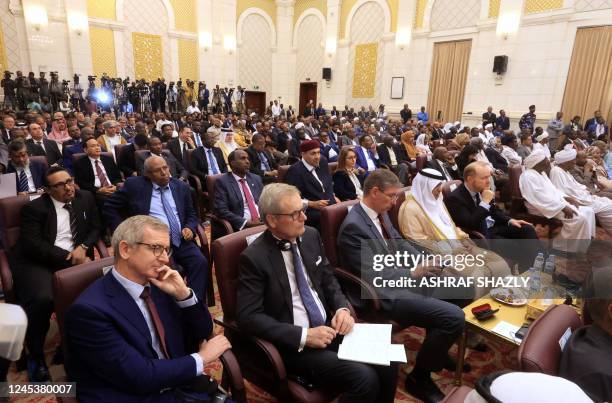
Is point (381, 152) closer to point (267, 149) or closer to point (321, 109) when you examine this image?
point (267, 149)

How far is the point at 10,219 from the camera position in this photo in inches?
98.8

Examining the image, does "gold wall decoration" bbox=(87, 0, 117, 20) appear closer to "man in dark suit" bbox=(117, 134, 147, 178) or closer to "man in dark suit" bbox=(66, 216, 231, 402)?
"man in dark suit" bbox=(117, 134, 147, 178)

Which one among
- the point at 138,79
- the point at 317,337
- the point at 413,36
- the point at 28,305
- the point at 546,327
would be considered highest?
the point at 413,36

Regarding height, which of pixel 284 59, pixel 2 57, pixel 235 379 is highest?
pixel 284 59

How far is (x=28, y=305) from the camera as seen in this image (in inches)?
86.4

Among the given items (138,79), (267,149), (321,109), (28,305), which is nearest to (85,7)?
(138,79)

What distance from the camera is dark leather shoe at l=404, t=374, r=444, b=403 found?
6.91 ft

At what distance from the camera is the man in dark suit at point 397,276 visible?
2.10 metres

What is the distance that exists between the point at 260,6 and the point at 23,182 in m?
15.9

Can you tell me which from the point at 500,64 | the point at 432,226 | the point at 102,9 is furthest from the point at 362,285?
the point at 102,9

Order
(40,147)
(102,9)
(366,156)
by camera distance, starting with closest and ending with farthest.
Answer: (40,147) < (366,156) < (102,9)

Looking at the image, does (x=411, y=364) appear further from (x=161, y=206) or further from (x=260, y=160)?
(x=260, y=160)

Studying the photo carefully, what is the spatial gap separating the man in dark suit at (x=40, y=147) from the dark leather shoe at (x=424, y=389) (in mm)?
4936

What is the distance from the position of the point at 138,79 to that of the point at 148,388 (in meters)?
15.0
